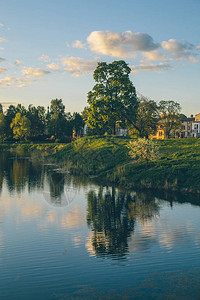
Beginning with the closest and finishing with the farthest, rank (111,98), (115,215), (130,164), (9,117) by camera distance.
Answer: (115,215)
(130,164)
(111,98)
(9,117)

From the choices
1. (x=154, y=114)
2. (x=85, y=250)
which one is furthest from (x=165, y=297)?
(x=154, y=114)

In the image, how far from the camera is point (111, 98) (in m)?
65.6

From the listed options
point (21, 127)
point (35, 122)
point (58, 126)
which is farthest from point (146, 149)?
point (35, 122)

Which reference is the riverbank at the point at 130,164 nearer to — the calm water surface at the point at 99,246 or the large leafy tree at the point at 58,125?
the calm water surface at the point at 99,246

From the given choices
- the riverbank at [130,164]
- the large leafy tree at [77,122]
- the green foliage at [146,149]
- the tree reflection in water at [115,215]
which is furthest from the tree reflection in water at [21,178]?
the large leafy tree at [77,122]

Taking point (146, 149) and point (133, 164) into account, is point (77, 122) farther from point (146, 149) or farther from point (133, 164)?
point (146, 149)

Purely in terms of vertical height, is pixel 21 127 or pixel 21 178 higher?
pixel 21 127

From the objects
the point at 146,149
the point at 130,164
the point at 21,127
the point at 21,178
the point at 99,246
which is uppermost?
the point at 21,127

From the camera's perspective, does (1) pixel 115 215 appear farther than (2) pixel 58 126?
No

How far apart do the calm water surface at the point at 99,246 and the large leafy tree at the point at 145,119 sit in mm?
45480

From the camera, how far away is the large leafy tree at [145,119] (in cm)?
7650

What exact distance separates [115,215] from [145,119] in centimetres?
5534

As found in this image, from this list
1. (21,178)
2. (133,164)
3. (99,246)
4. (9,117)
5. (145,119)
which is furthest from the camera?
(9,117)

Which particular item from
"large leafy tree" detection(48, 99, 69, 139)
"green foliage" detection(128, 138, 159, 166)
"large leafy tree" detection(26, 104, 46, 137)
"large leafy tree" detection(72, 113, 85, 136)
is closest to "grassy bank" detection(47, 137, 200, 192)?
"green foliage" detection(128, 138, 159, 166)
